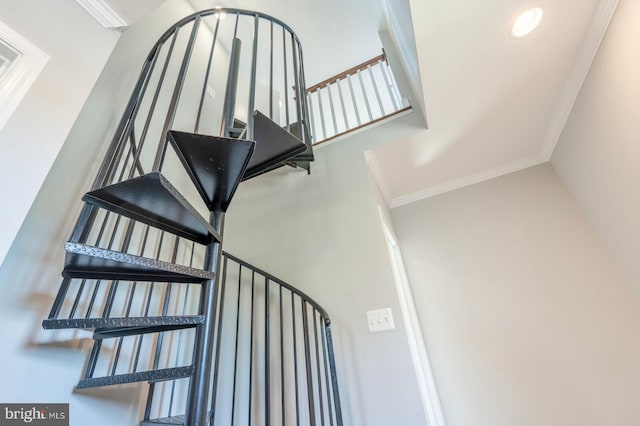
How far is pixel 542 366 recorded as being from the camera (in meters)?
2.02

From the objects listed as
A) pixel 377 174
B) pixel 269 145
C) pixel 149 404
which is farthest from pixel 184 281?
pixel 377 174

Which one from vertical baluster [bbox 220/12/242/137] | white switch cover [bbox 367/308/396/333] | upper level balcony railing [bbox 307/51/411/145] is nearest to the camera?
vertical baluster [bbox 220/12/242/137]

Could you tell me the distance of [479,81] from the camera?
1994 millimetres

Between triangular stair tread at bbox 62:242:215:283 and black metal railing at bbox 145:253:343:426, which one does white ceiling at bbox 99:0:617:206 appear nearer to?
triangular stair tread at bbox 62:242:215:283

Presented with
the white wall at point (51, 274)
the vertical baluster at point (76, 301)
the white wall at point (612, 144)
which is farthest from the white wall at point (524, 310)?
the vertical baluster at point (76, 301)

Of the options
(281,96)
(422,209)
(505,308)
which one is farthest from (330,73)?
(505,308)

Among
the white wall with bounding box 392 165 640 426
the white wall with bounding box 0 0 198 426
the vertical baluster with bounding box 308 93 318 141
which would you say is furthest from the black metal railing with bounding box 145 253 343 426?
the vertical baluster with bounding box 308 93 318 141

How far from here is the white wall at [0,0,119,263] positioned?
1068 mm

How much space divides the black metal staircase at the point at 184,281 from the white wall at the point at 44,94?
21 centimetres

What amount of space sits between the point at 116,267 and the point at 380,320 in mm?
1455

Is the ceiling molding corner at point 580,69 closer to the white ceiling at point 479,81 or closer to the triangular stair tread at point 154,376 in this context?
the white ceiling at point 479,81

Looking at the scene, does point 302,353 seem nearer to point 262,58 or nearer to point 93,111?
point 93,111

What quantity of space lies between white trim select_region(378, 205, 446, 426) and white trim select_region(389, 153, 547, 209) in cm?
57

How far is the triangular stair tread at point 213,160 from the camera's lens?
1.07 metres
